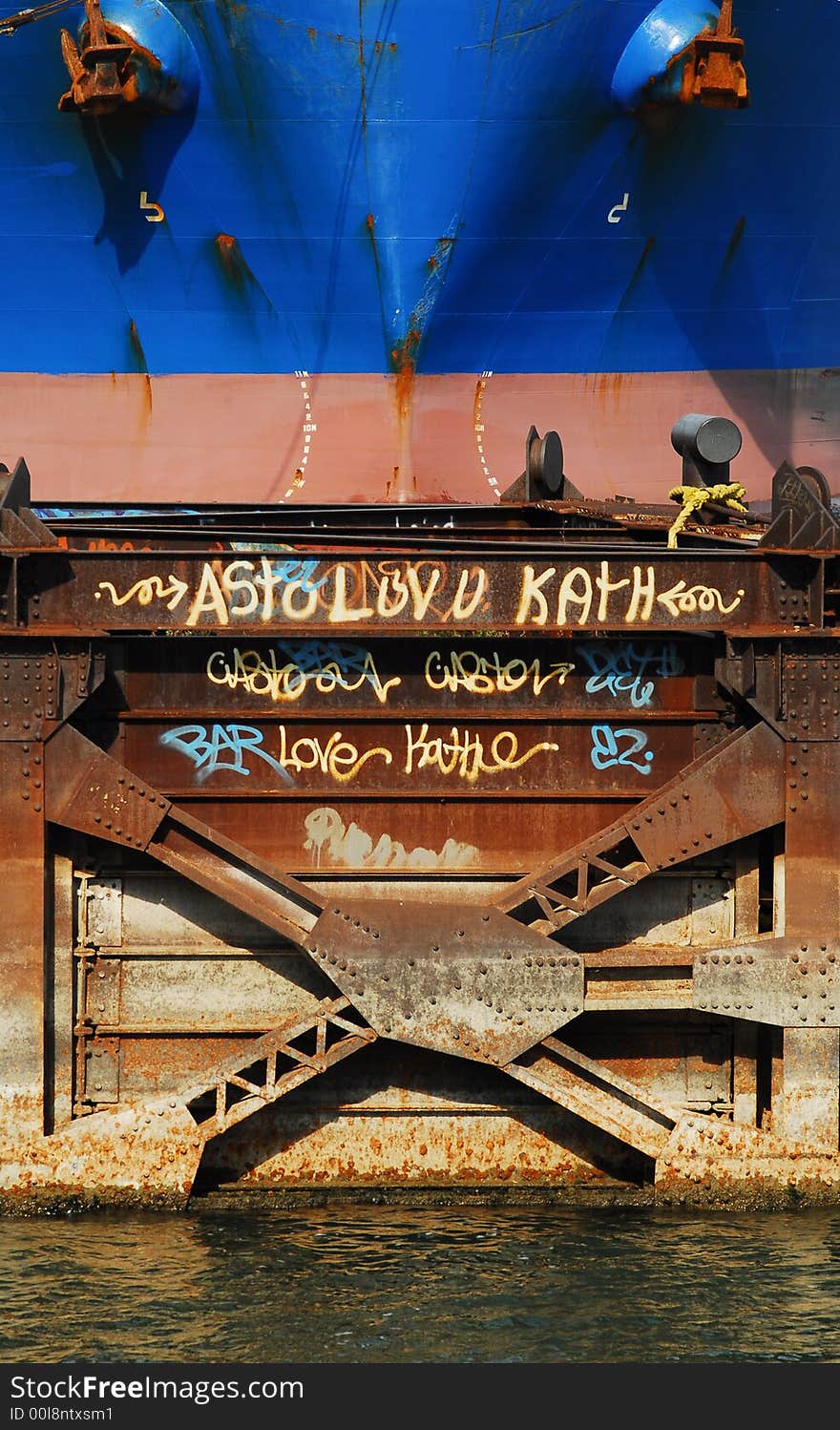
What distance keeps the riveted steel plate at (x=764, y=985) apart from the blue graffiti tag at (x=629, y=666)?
1.52 metres

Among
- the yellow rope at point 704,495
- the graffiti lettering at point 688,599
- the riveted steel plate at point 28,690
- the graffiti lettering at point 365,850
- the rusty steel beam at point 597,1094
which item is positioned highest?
the yellow rope at point 704,495

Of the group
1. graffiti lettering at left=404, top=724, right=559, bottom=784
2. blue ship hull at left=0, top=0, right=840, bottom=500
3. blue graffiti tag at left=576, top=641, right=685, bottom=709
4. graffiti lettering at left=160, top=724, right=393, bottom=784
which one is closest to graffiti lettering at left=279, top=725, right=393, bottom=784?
graffiti lettering at left=160, top=724, right=393, bottom=784

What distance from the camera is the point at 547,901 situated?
32.1ft

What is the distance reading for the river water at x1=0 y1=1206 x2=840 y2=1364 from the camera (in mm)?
8117

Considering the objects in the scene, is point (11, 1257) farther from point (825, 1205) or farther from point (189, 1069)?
point (825, 1205)

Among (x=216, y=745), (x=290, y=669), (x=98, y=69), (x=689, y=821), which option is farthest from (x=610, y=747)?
(x=98, y=69)

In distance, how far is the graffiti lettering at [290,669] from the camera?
9961 mm

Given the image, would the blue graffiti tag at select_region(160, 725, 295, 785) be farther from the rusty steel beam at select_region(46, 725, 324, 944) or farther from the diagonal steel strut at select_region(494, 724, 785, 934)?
the diagonal steel strut at select_region(494, 724, 785, 934)

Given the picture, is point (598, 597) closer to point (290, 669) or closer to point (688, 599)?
point (688, 599)

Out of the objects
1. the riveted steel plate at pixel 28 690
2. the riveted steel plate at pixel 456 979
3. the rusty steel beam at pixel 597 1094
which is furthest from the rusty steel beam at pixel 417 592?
the rusty steel beam at pixel 597 1094

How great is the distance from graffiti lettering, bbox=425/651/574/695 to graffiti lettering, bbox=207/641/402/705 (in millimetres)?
379

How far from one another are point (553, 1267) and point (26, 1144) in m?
2.84

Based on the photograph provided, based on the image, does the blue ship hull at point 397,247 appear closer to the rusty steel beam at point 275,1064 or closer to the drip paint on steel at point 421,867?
the drip paint on steel at point 421,867

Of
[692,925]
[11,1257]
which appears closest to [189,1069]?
[11,1257]
